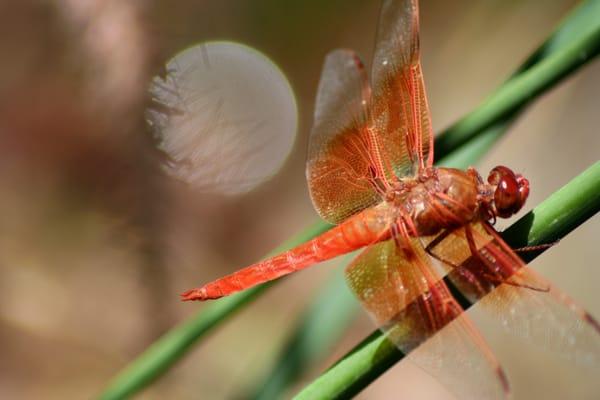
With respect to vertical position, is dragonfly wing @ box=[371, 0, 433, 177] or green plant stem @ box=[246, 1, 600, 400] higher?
dragonfly wing @ box=[371, 0, 433, 177]

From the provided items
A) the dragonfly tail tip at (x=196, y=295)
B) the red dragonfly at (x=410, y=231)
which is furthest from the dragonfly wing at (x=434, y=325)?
the dragonfly tail tip at (x=196, y=295)

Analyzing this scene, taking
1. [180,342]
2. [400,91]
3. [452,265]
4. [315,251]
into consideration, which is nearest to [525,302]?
[452,265]

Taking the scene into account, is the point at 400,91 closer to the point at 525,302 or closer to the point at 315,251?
the point at 315,251

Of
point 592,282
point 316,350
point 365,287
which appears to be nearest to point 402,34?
point 365,287

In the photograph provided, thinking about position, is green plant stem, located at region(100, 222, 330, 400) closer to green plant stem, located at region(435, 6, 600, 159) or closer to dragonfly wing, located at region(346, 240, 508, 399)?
dragonfly wing, located at region(346, 240, 508, 399)

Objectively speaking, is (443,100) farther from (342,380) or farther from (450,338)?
(342,380)

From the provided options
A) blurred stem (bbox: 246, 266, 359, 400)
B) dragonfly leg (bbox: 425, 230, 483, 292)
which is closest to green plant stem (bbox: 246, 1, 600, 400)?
blurred stem (bbox: 246, 266, 359, 400)
